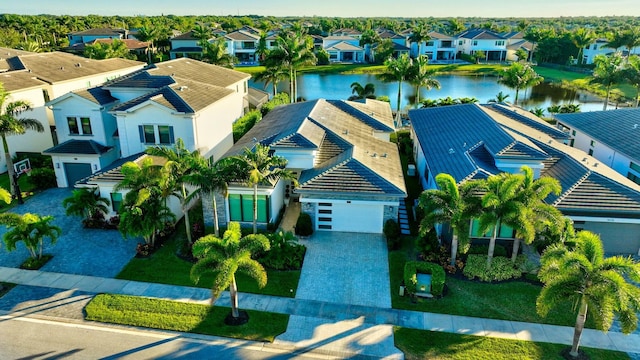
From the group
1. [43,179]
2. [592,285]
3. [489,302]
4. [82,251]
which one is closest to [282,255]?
[489,302]

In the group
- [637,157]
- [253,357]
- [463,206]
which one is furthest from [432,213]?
[637,157]

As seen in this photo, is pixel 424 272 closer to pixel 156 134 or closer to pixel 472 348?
pixel 472 348

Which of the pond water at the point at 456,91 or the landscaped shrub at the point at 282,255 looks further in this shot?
the pond water at the point at 456,91

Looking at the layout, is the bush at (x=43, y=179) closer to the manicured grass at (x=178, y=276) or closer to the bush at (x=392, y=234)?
the manicured grass at (x=178, y=276)

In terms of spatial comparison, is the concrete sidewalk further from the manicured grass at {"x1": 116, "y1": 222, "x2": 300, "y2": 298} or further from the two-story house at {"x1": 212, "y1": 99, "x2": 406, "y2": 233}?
the two-story house at {"x1": 212, "y1": 99, "x2": 406, "y2": 233}

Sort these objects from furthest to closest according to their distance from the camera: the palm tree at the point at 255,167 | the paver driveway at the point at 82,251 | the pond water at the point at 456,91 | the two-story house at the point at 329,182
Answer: the pond water at the point at 456,91, the two-story house at the point at 329,182, the paver driveway at the point at 82,251, the palm tree at the point at 255,167

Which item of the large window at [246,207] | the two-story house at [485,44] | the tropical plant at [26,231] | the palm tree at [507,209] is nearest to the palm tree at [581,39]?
the two-story house at [485,44]
